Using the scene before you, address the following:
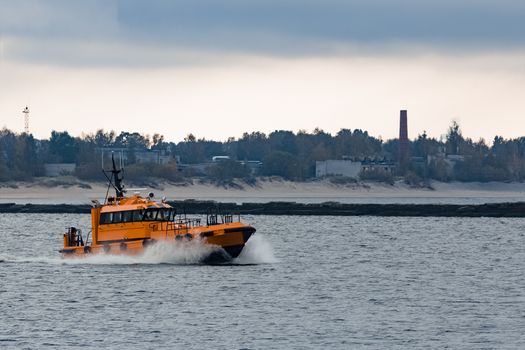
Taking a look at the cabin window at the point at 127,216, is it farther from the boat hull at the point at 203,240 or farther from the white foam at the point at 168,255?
the white foam at the point at 168,255

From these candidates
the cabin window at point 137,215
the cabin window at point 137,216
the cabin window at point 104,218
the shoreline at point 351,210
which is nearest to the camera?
the cabin window at point 137,215

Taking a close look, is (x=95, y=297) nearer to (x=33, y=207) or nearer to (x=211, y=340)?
(x=211, y=340)

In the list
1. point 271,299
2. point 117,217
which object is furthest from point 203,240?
point 271,299

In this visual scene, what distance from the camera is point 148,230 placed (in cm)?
6850

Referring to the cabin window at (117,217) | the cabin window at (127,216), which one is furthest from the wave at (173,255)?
the cabin window at (117,217)

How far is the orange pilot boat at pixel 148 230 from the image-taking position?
2635 inches

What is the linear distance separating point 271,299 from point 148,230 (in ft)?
42.3

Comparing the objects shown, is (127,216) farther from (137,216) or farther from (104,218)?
(104,218)

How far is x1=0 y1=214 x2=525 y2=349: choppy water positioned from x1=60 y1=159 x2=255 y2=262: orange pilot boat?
0.74 m

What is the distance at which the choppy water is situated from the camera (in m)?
46.9

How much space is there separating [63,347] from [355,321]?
11889mm

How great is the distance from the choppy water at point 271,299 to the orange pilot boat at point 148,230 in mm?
743

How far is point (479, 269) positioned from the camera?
74.3m

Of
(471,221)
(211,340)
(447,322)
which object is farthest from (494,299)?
(471,221)
